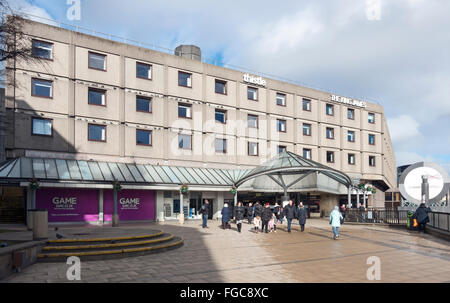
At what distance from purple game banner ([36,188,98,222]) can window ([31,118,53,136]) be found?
3.87 meters

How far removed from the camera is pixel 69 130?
2691 centimetres

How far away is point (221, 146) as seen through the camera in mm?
34281

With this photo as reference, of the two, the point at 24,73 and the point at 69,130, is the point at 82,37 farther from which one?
the point at 69,130

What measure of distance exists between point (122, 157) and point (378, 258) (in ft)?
69.7

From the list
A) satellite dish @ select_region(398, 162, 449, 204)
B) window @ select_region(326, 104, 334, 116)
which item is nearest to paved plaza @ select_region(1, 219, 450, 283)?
satellite dish @ select_region(398, 162, 449, 204)

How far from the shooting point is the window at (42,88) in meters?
25.8

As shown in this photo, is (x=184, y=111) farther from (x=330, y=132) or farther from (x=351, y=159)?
(x=351, y=159)

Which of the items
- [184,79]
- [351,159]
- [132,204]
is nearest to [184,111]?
[184,79]

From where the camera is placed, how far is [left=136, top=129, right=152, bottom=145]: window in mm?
30006

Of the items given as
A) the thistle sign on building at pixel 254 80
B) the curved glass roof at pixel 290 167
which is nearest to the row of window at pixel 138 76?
the thistle sign on building at pixel 254 80

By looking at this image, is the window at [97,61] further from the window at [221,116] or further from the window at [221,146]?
the window at [221,146]

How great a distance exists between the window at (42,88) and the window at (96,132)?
11.5 feet

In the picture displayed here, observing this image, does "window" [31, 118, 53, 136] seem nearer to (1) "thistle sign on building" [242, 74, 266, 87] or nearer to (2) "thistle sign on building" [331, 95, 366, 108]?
(1) "thistle sign on building" [242, 74, 266, 87]
